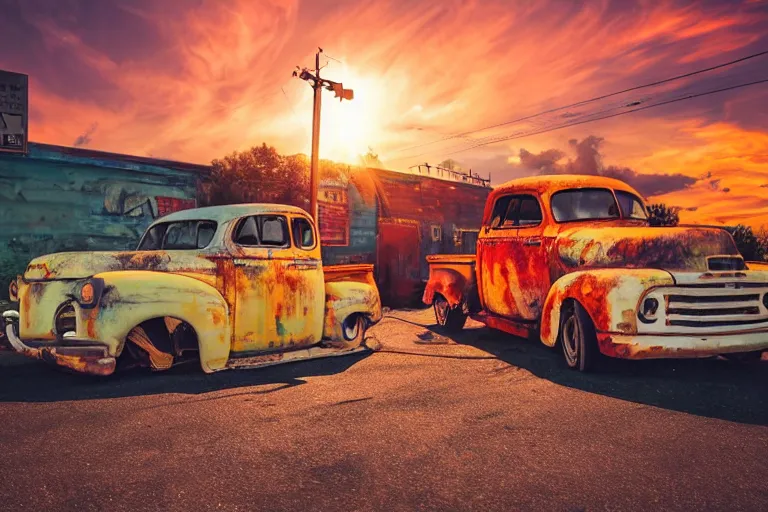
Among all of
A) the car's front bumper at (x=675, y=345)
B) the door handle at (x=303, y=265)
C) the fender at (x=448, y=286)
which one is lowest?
the car's front bumper at (x=675, y=345)

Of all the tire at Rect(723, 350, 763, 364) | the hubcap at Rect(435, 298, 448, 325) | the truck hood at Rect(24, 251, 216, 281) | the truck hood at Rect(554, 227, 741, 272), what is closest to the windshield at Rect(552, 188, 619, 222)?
the truck hood at Rect(554, 227, 741, 272)

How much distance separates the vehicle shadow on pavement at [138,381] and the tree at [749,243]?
14.3m

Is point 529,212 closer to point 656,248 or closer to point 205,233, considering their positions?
point 656,248

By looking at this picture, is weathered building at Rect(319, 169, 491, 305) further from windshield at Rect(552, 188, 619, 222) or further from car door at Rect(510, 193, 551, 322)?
windshield at Rect(552, 188, 619, 222)

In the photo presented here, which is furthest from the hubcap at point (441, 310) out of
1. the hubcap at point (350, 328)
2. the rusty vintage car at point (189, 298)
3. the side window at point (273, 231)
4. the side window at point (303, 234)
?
the side window at point (273, 231)

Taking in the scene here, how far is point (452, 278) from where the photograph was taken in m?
7.86

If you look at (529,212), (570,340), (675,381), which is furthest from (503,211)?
(675,381)

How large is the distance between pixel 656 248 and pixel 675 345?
1037mm

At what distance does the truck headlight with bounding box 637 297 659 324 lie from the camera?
456cm

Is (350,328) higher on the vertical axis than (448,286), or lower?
lower

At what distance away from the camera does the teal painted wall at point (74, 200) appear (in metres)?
10.7

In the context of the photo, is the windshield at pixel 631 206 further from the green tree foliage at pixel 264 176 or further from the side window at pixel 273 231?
the green tree foliage at pixel 264 176

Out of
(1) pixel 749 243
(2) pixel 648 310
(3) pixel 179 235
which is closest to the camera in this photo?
(2) pixel 648 310

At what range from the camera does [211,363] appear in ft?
15.7
